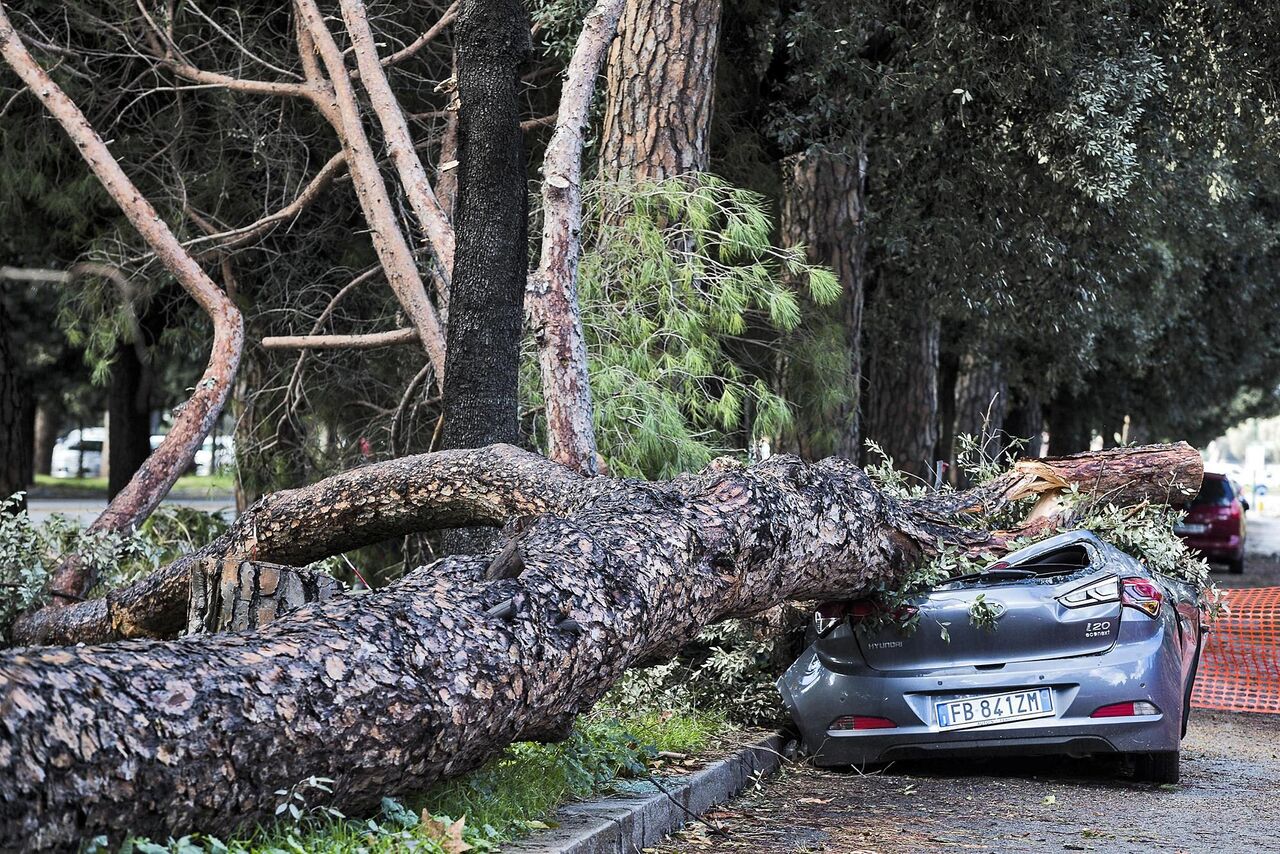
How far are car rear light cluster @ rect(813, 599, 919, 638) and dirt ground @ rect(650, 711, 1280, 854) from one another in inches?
29.9

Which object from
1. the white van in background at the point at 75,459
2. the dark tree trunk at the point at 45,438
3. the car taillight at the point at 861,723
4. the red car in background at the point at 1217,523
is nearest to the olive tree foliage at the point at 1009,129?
the car taillight at the point at 861,723

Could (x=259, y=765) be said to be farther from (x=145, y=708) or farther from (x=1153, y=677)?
(x=1153, y=677)

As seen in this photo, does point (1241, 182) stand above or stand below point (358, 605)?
above

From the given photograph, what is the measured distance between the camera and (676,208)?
987 centimetres

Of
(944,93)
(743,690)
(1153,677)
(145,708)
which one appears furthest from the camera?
(944,93)

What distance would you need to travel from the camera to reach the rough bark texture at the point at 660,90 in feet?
35.7

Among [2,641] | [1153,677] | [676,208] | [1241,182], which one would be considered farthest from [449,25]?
[1241,182]

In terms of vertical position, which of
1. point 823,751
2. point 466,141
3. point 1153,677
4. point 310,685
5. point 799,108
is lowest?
point 823,751

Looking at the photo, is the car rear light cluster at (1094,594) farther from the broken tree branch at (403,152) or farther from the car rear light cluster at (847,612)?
the broken tree branch at (403,152)

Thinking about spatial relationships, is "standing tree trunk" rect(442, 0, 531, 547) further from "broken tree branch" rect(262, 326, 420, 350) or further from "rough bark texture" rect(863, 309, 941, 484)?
"rough bark texture" rect(863, 309, 941, 484)

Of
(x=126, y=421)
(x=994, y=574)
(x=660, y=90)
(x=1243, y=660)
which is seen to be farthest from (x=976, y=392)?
(x=994, y=574)

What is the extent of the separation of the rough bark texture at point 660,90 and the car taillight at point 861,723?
16.9 ft

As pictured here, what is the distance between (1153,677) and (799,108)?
7591mm

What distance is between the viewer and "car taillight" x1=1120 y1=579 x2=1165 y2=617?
Result: 22.0 ft
